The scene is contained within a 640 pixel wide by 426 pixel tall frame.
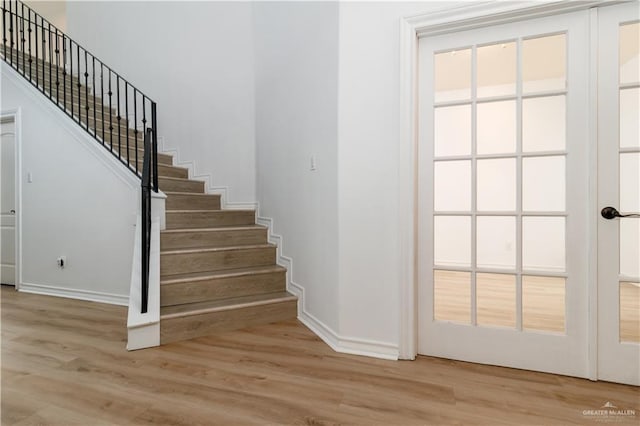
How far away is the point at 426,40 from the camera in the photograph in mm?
1996

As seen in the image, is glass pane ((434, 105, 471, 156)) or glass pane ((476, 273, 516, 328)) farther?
glass pane ((434, 105, 471, 156))

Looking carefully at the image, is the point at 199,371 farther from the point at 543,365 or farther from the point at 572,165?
the point at 572,165

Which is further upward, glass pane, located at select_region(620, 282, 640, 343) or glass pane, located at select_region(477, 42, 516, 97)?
glass pane, located at select_region(477, 42, 516, 97)

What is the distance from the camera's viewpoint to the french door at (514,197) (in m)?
1.76

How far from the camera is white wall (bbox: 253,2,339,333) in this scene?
2.22 metres

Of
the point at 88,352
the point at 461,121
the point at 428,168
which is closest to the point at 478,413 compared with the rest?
the point at 428,168

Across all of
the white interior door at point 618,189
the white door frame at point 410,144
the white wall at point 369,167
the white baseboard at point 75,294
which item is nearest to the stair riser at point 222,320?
the white wall at point 369,167

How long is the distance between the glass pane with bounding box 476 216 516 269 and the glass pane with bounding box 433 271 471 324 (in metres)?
0.16

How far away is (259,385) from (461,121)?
1.97 m

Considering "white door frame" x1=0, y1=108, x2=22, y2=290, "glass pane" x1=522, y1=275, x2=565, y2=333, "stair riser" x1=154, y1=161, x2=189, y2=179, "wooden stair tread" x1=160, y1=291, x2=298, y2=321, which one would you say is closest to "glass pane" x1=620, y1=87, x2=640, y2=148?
"glass pane" x1=522, y1=275, x2=565, y2=333

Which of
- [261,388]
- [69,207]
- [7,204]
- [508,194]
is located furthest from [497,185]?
[7,204]

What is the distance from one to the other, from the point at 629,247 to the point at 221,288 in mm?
2652

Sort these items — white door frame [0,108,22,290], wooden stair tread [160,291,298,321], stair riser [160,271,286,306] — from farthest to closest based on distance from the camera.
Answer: white door frame [0,108,22,290] < stair riser [160,271,286,306] < wooden stair tread [160,291,298,321]

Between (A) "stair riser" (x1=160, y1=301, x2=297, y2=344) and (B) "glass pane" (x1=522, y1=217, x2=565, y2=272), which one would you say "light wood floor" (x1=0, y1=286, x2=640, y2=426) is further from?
(B) "glass pane" (x1=522, y1=217, x2=565, y2=272)
